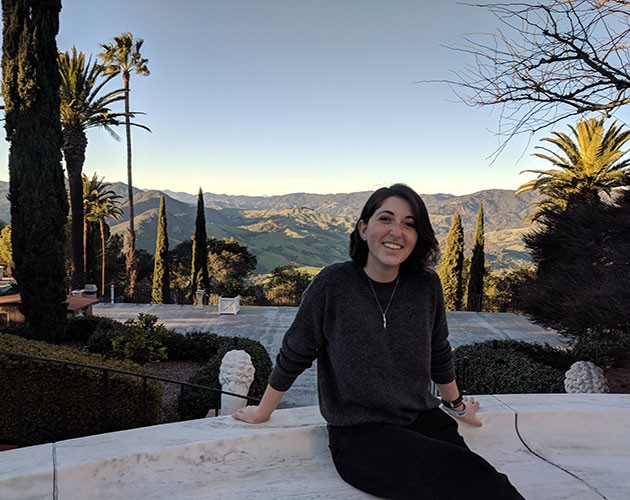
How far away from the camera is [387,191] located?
174cm

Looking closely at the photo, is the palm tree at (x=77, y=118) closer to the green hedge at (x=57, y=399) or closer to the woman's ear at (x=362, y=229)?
the green hedge at (x=57, y=399)

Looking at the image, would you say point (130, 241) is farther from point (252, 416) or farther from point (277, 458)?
point (277, 458)

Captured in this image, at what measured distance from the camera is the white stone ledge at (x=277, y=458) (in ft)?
4.99

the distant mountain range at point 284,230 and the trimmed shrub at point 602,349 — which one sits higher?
the distant mountain range at point 284,230

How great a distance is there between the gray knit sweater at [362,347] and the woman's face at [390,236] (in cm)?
8

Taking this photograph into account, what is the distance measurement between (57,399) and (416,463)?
3.89m

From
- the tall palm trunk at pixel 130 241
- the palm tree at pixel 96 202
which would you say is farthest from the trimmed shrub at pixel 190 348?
the palm tree at pixel 96 202

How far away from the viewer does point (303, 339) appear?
5.71 ft

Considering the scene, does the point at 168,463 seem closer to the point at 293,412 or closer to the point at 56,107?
the point at 293,412

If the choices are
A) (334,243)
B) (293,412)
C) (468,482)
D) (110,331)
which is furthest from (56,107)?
(334,243)

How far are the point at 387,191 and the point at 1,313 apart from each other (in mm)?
10145

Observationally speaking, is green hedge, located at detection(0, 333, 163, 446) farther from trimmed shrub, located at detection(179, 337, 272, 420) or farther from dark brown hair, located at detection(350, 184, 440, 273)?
dark brown hair, located at detection(350, 184, 440, 273)

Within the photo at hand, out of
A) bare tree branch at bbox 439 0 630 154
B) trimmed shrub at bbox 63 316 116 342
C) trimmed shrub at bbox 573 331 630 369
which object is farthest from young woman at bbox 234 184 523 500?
trimmed shrub at bbox 63 316 116 342

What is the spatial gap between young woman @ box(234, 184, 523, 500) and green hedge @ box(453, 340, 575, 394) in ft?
14.6
